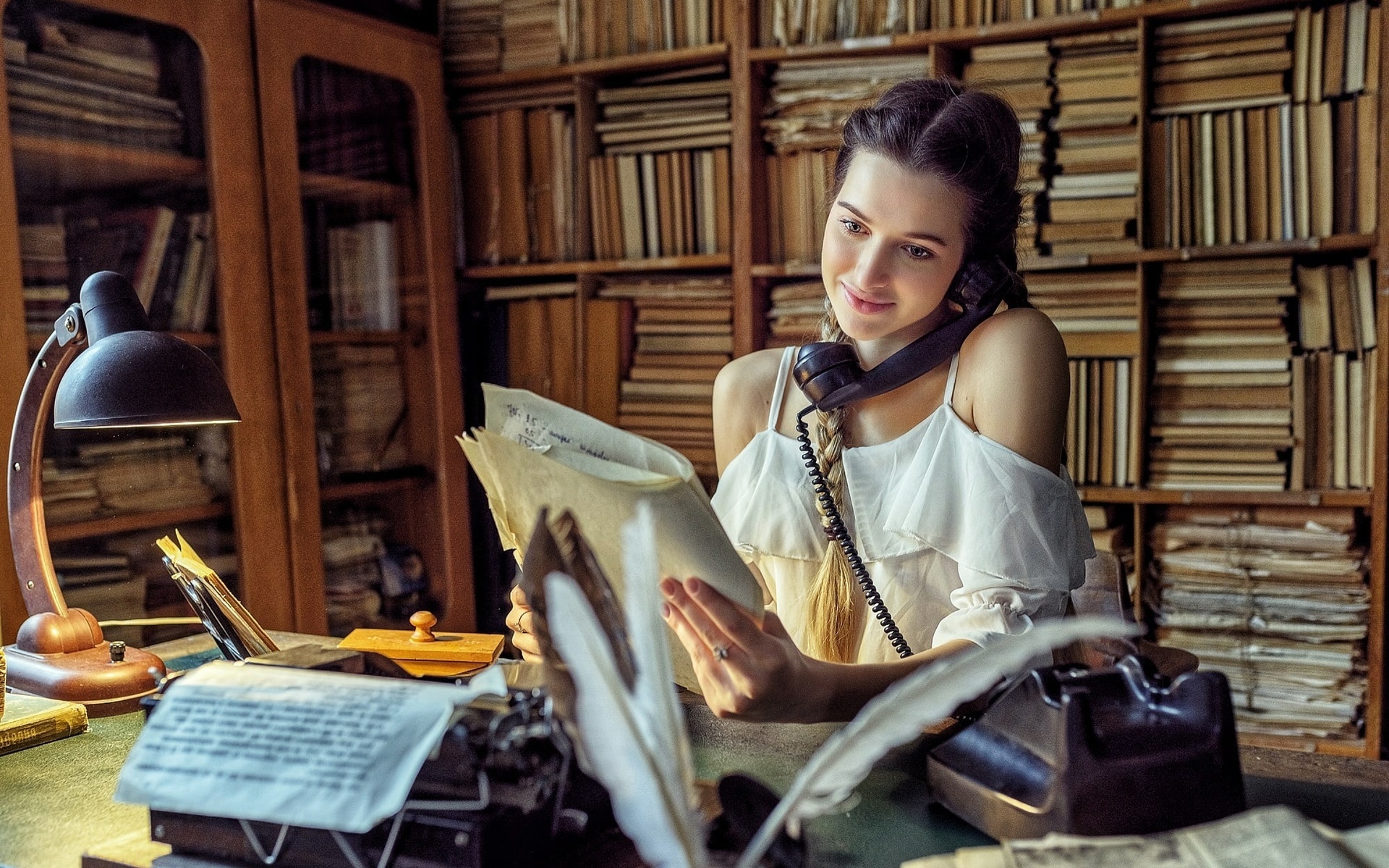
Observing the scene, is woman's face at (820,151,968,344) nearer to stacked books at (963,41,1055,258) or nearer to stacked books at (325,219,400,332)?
stacked books at (963,41,1055,258)

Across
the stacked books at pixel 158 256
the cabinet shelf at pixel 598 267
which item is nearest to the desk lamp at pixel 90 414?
the stacked books at pixel 158 256

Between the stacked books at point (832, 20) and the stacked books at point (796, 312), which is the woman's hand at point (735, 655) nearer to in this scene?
the stacked books at point (796, 312)

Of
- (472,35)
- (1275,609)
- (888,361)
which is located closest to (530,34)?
(472,35)

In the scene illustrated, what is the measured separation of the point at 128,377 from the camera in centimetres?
125

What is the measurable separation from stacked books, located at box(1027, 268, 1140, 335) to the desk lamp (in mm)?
2048

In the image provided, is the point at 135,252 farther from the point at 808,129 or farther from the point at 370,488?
the point at 808,129

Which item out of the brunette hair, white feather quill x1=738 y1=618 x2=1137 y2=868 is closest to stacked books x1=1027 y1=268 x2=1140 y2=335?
the brunette hair

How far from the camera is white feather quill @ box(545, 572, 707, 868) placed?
0.57 meters

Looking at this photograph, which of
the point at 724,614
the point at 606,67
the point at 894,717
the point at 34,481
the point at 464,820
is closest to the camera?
the point at 894,717

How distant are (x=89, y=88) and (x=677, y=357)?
60.7 inches

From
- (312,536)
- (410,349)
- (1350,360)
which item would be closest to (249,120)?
(410,349)

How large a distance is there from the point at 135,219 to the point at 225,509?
66 centimetres

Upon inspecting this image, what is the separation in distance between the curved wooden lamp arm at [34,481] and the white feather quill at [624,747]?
1085mm

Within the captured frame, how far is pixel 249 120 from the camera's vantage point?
2.59m
